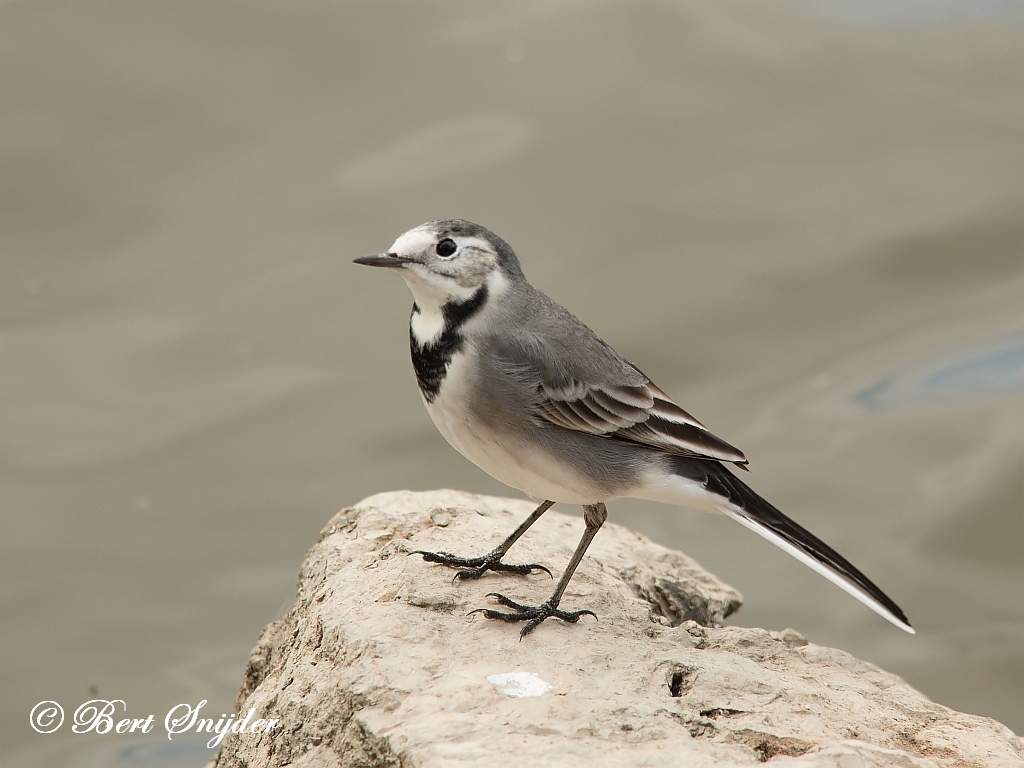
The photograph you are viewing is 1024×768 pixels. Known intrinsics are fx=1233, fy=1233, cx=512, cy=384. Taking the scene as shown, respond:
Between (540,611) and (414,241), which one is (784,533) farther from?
(414,241)

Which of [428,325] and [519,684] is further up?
[428,325]

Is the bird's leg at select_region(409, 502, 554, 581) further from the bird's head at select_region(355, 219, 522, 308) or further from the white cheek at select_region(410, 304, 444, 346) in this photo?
the bird's head at select_region(355, 219, 522, 308)

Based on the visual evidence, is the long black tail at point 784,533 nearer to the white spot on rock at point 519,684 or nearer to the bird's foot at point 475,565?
the bird's foot at point 475,565

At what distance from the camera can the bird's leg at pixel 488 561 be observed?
579cm

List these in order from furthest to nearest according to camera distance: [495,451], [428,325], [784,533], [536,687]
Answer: [784,533]
[428,325]
[495,451]
[536,687]

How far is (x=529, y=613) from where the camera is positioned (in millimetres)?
5281

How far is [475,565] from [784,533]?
146cm

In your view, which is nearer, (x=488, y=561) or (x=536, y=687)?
(x=536, y=687)

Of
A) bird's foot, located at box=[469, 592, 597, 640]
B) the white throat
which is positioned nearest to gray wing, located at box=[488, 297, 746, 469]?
the white throat

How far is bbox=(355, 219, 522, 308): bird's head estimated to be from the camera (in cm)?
535

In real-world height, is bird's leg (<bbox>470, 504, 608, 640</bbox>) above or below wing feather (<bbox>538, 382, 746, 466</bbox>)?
below

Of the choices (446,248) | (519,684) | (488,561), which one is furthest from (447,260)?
(519,684)

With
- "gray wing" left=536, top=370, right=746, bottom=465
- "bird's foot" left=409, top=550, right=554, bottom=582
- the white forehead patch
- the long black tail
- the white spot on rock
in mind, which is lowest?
the white spot on rock

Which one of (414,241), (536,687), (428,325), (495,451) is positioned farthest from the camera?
(428,325)
